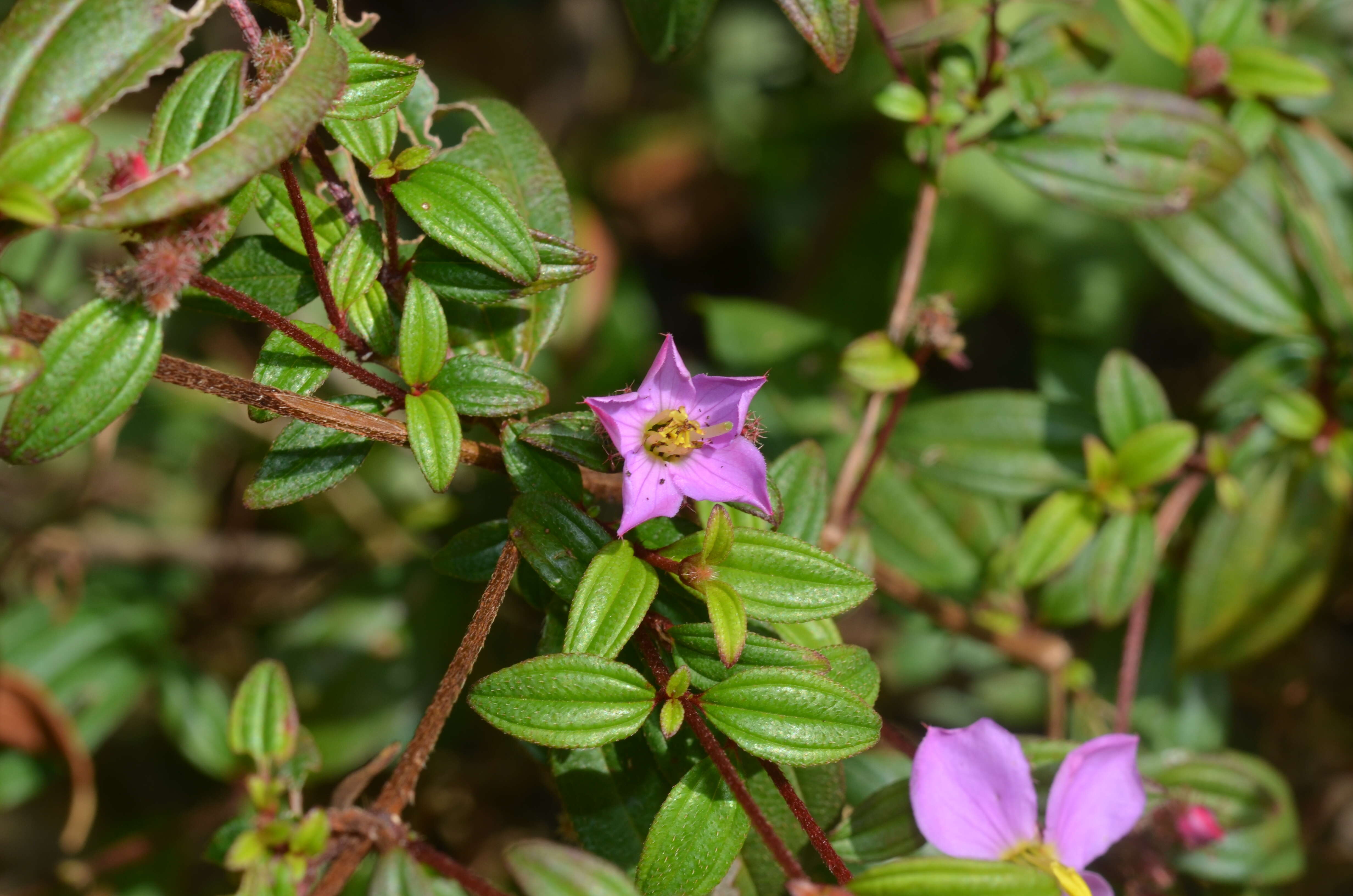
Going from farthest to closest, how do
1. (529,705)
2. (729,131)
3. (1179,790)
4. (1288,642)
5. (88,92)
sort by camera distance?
1. (729,131)
2. (1288,642)
3. (1179,790)
4. (529,705)
5. (88,92)

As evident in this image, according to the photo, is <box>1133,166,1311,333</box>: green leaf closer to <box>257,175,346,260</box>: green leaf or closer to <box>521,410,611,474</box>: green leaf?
<box>521,410,611,474</box>: green leaf

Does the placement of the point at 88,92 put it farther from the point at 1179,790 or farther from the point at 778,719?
the point at 1179,790

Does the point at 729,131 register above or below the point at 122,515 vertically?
above

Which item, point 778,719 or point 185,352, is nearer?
point 778,719

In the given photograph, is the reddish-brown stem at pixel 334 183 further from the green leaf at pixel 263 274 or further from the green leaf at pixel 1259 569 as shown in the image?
the green leaf at pixel 1259 569

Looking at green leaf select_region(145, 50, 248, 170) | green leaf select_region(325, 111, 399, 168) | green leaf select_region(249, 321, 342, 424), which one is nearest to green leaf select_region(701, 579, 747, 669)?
green leaf select_region(249, 321, 342, 424)

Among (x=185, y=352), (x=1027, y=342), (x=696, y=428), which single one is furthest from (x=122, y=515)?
(x=1027, y=342)
